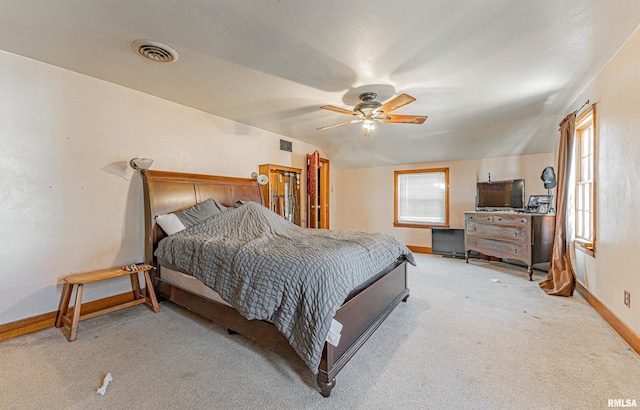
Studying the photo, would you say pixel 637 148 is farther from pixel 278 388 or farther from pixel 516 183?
pixel 278 388

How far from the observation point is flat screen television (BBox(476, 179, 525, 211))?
4504 millimetres

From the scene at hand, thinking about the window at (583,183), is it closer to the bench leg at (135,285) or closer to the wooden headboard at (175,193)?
the wooden headboard at (175,193)

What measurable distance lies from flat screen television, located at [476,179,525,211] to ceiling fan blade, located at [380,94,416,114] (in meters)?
3.02

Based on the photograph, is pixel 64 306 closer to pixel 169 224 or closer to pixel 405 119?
pixel 169 224

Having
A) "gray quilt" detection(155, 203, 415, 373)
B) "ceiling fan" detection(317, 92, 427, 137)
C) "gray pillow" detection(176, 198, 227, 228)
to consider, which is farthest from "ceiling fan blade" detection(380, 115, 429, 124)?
"gray pillow" detection(176, 198, 227, 228)

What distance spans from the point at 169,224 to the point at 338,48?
8.14 ft

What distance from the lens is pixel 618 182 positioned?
7.50ft

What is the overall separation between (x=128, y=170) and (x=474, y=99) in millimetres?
4134

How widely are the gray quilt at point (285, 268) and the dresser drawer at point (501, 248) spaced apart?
7.15 ft

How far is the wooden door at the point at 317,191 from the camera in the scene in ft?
18.2

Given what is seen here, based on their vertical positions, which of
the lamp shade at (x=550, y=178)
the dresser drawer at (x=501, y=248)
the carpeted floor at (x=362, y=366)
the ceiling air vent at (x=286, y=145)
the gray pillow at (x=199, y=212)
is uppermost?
the ceiling air vent at (x=286, y=145)

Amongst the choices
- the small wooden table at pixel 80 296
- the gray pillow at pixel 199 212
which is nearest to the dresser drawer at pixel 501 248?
the gray pillow at pixel 199 212

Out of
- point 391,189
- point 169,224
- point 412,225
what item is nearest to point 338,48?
point 169,224

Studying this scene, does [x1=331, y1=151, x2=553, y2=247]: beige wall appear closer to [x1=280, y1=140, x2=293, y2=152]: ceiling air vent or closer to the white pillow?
[x1=280, y1=140, x2=293, y2=152]: ceiling air vent
